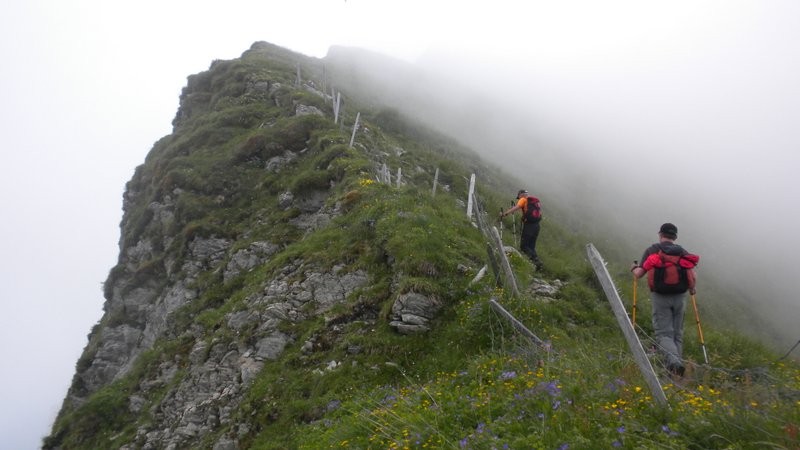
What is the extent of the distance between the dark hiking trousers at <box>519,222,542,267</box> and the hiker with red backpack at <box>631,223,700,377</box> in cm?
608

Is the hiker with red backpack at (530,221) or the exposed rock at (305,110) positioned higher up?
the exposed rock at (305,110)

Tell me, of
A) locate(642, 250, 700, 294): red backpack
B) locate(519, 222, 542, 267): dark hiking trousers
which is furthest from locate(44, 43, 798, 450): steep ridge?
locate(642, 250, 700, 294): red backpack

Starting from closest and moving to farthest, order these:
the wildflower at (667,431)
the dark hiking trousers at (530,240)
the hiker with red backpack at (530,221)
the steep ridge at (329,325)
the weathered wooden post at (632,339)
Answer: the wildflower at (667,431) < the weathered wooden post at (632,339) < the steep ridge at (329,325) < the hiker with red backpack at (530,221) < the dark hiking trousers at (530,240)

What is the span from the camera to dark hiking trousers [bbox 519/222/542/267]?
14273 millimetres

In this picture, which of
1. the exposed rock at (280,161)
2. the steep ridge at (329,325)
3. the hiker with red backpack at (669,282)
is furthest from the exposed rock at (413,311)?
the exposed rock at (280,161)

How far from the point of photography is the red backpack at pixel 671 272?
777 centimetres

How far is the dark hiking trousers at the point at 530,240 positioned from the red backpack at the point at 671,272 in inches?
244

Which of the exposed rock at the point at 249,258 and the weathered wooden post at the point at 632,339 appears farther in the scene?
the exposed rock at the point at 249,258

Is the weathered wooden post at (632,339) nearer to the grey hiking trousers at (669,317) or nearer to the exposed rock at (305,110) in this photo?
the grey hiking trousers at (669,317)

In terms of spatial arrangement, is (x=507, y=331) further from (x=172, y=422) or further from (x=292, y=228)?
(x=292, y=228)

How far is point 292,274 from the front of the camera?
14289mm

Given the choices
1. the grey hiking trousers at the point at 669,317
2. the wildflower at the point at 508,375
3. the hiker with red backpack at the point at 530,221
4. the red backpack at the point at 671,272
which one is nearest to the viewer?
the wildflower at the point at 508,375

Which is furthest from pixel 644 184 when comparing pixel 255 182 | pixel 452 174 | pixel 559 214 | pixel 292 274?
pixel 292 274

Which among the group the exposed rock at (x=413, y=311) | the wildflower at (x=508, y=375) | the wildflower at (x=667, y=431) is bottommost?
the exposed rock at (x=413, y=311)
